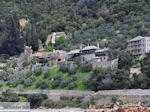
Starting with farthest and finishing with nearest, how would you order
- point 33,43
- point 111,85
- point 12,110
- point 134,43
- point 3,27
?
point 3,27 < point 33,43 < point 134,43 < point 111,85 < point 12,110

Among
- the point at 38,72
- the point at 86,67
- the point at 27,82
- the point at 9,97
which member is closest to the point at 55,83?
the point at 27,82

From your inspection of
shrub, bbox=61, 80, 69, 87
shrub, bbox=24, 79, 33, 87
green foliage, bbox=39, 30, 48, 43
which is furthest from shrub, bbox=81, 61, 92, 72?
green foliage, bbox=39, 30, 48, 43

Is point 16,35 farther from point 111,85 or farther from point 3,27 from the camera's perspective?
point 111,85

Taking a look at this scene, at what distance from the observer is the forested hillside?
82.4 m

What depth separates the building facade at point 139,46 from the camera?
6719cm

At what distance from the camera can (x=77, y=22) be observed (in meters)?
100

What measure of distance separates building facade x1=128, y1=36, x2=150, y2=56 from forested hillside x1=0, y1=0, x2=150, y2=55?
7.44 feet

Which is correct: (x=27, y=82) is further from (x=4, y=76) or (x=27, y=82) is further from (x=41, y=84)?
(x=4, y=76)

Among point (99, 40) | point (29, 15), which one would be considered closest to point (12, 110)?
point (99, 40)

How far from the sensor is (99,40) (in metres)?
80.8

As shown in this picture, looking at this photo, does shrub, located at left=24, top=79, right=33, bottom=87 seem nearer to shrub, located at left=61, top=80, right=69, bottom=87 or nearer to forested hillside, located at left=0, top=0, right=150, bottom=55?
shrub, located at left=61, top=80, right=69, bottom=87

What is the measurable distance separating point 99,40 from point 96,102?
27.1 m

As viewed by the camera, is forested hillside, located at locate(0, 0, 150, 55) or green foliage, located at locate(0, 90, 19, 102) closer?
green foliage, located at locate(0, 90, 19, 102)

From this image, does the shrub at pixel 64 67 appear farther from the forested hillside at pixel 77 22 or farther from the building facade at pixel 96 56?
the forested hillside at pixel 77 22
